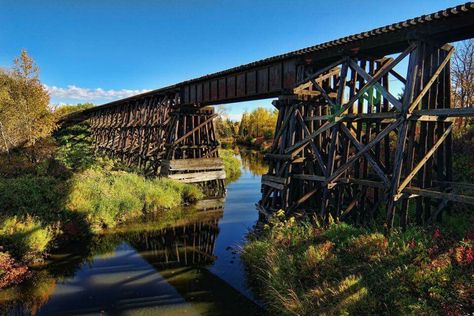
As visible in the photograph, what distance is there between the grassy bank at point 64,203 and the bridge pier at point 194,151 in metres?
0.87

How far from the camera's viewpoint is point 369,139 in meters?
9.23

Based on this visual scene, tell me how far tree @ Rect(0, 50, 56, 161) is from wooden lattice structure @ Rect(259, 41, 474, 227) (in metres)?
18.2

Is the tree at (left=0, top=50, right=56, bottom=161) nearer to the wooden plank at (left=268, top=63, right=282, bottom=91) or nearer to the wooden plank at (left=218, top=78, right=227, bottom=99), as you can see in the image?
the wooden plank at (left=218, top=78, right=227, bottom=99)

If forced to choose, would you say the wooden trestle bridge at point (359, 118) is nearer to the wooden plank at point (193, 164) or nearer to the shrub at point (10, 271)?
the wooden plank at point (193, 164)

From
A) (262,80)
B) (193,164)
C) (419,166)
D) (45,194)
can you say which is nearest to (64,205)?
(45,194)

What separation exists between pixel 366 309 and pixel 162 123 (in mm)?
15914

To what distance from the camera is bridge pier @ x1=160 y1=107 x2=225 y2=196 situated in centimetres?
1669

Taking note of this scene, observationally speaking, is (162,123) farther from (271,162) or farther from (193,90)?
(271,162)

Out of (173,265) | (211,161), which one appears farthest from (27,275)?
(211,161)

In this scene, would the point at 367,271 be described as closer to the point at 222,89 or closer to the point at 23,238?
the point at 23,238

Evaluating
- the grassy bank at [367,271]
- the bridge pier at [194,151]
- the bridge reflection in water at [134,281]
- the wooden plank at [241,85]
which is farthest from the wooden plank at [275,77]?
the bridge pier at [194,151]

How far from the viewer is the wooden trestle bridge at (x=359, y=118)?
22.3 ft

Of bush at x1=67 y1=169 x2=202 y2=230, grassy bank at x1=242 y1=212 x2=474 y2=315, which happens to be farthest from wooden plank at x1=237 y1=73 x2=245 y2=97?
grassy bank at x1=242 y1=212 x2=474 y2=315

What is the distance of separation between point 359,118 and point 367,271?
3.72m
